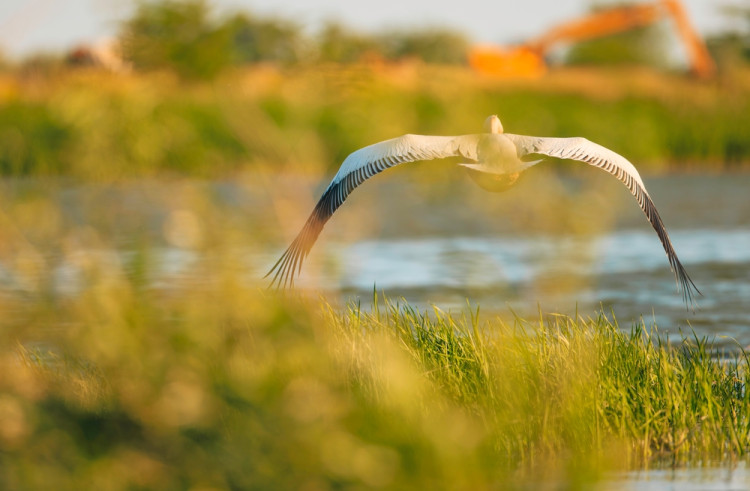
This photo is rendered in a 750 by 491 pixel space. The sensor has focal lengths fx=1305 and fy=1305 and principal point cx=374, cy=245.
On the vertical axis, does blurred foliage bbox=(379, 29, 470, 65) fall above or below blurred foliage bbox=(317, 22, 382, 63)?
above

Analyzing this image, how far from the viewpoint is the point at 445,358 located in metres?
6.14

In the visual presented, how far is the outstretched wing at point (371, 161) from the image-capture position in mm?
6789

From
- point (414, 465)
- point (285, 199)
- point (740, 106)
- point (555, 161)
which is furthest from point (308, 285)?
point (740, 106)

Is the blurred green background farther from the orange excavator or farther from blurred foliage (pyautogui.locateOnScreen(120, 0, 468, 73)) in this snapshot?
the orange excavator

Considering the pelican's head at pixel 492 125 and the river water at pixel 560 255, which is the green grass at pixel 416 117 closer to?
the river water at pixel 560 255

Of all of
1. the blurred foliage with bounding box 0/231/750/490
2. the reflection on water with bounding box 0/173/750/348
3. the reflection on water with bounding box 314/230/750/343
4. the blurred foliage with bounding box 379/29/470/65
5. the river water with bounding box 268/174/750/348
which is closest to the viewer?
the blurred foliage with bounding box 0/231/750/490

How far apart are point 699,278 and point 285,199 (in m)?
10.9

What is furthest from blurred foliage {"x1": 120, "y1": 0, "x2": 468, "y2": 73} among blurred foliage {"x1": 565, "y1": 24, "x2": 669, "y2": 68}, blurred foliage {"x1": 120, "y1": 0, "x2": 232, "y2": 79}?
blurred foliage {"x1": 565, "y1": 24, "x2": 669, "y2": 68}

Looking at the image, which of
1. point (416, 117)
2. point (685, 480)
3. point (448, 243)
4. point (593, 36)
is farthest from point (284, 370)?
point (593, 36)

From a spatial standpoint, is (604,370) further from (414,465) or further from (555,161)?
(555,161)

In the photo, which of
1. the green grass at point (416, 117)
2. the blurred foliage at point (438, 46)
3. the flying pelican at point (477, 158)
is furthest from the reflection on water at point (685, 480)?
the blurred foliage at point (438, 46)

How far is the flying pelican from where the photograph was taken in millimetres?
6488

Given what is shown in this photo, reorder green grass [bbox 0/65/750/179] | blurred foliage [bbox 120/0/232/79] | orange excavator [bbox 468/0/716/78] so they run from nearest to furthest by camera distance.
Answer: green grass [bbox 0/65/750/179] → blurred foliage [bbox 120/0/232/79] → orange excavator [bbox 468/0/716/78]

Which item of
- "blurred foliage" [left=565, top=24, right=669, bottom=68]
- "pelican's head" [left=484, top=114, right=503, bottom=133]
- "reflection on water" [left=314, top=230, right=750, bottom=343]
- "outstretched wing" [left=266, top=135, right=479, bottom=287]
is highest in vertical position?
"blurred foliage" [left=565, top=24, right=669, bottom=68]
